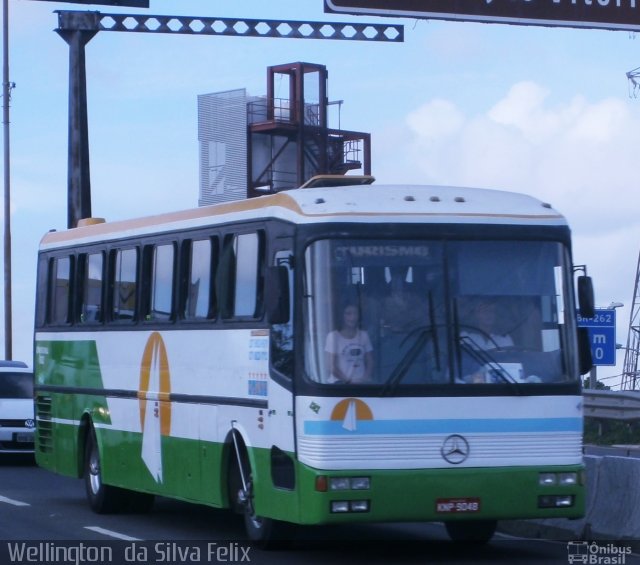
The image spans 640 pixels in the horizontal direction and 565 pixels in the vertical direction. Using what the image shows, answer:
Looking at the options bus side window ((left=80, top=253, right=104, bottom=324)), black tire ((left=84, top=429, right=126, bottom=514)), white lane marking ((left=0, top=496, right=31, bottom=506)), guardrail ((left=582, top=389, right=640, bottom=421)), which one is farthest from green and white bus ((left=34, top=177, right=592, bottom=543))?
guardrail ((left=582, top=389, right=640, bottom=421))

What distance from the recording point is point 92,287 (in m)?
17.7

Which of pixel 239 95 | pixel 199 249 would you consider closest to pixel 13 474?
pixel 199 249

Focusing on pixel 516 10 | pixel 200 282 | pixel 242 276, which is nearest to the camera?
pixel 242 276

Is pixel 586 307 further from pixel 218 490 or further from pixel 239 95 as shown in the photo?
pixel 239 95

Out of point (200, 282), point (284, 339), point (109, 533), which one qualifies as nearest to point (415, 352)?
point (284, 339)

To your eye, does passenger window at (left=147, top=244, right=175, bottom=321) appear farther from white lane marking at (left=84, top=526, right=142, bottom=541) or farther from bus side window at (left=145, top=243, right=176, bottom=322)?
white lane marking at (left=84, top=526, right=142, bottom=541)

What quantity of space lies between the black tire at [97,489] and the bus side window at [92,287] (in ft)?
4.24

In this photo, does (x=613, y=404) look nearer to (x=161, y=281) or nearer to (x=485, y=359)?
Result: (x=161, y=281)

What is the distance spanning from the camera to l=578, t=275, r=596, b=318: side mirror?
42.6ft

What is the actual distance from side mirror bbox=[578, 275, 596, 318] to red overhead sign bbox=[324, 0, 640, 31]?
2.78 meters

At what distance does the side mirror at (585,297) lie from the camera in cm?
1298

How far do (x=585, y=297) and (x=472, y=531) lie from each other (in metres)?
2.47

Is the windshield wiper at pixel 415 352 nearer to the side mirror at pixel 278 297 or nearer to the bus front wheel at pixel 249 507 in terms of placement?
the side mirror at pixel 278 297

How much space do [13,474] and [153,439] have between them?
7.80 meters
